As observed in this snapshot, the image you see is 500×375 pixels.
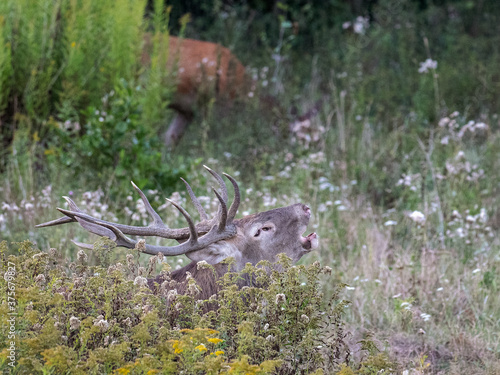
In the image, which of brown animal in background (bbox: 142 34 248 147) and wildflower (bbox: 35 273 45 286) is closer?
wildflower (bbox: 35 273 45 286)

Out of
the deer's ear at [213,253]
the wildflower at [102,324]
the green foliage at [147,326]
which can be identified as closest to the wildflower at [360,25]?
the deer's ear at [213,253]

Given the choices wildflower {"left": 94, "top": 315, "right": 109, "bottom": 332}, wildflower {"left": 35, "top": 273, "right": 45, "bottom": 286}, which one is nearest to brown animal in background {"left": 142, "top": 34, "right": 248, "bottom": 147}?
wildflower {"left": 35, "top": 273, "right": 45, "bottom": 286}

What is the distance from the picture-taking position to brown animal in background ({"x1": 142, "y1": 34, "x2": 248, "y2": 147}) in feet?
26.1

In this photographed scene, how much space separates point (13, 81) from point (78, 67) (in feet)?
1.98

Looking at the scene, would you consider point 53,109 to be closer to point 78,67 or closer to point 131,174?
point 78,67

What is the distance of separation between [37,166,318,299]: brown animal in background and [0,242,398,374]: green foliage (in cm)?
36

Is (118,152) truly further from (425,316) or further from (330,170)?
(425,316)

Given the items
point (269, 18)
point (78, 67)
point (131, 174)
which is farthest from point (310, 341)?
Result: point (269, 18)

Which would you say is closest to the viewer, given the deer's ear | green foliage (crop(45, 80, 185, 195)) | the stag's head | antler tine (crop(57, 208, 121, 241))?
antler tine (crop(57, 208, 121, 241))

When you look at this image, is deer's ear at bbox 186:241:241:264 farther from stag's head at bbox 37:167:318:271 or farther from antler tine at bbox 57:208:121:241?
antler tine at bbox 57:208:121:241

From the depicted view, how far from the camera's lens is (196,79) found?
26.8 ft

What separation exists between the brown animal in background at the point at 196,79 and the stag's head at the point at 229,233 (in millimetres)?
3814

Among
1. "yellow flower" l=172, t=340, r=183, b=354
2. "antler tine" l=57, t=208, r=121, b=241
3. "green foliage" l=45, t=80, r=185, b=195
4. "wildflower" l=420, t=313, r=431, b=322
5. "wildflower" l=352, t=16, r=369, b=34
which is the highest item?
"wildflower" l=352, t=16, r=369, b=34

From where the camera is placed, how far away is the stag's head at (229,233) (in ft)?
12.1
